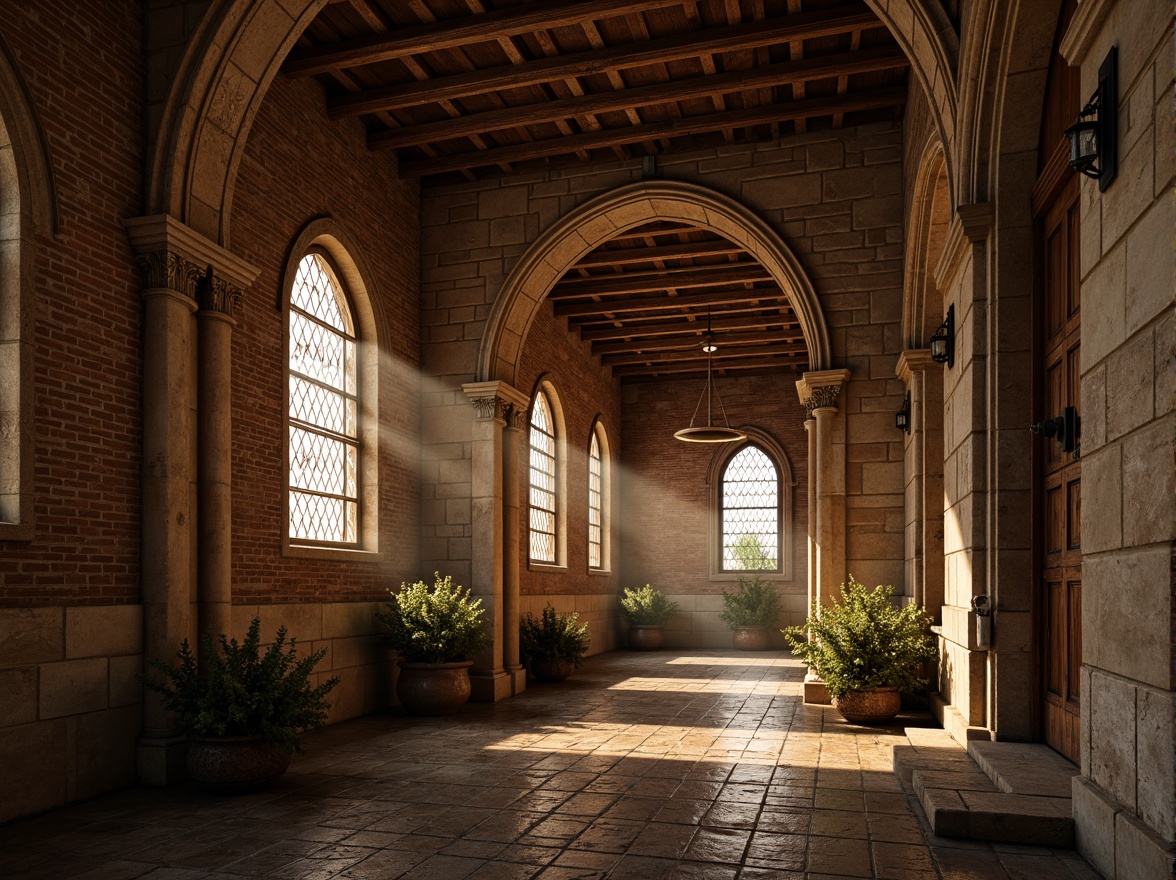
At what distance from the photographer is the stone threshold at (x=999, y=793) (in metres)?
4.16

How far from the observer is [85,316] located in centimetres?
618

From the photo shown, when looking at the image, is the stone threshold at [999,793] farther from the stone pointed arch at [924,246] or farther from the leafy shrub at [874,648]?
the stone pointed arch at [924,246]

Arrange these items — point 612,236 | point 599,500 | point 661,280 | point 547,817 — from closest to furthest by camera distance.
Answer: point 547,817, point 612,236, point 661,280, point 599,500

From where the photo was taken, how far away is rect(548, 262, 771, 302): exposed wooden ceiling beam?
43.6 ft

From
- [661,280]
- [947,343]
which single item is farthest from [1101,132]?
[661,280]

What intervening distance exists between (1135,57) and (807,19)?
5.39 m

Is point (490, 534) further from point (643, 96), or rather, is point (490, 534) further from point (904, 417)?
point (643, 96)

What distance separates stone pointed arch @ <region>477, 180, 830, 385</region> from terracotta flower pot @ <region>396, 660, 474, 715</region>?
3271 mm

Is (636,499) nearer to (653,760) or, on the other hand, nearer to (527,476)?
(527,476)

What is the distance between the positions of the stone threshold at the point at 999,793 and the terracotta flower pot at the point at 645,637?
1287 centimetres

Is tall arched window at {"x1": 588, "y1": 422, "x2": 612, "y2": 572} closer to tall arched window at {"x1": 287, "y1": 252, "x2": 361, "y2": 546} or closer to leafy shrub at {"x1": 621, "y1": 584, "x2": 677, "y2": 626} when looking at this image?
leafy shrub at {"x1": 621, "y1": 584, "x2": 677, "y2": 626}

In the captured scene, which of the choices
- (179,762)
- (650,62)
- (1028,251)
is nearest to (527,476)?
(650,62)

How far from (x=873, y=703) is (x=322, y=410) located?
5.66 m

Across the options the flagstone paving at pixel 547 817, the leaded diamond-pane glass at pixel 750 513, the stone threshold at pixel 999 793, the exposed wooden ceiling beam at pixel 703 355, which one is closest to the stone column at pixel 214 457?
the flagstone paving at pixel 547 817
